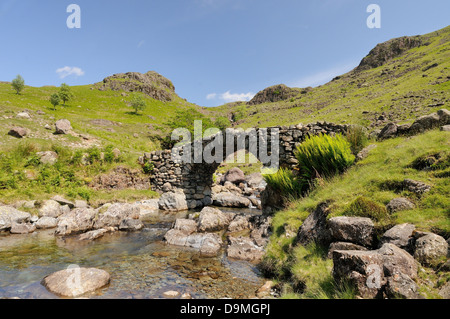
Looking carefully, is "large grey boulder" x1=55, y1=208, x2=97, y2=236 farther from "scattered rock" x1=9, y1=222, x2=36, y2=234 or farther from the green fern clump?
the green fern clump

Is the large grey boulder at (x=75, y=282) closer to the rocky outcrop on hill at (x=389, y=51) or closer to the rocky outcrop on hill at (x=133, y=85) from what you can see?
the rocky outcrop on hill at (x=389, y=51)

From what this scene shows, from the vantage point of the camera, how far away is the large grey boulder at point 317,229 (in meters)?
5.31

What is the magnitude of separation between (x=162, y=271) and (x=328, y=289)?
15.8 feet

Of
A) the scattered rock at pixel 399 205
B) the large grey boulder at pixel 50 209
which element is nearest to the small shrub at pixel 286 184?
the scattered rock at pixel 399 205

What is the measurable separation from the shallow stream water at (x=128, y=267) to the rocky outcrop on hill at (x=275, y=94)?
4691 inches

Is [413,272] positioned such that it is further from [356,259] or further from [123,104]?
[123,104]

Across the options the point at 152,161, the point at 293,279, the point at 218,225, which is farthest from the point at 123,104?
the point at 293,279

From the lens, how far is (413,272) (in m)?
3.27

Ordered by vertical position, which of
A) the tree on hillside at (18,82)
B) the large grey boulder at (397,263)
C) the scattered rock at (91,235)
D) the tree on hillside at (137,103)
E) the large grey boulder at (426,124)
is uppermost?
the tree on hillside at (18,82)

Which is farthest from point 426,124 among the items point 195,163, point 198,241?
point 195,163

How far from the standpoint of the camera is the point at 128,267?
7020mm

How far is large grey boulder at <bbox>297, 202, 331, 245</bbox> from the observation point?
5312 millimetres

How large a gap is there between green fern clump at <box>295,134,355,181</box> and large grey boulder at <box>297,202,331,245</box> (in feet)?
9.22
